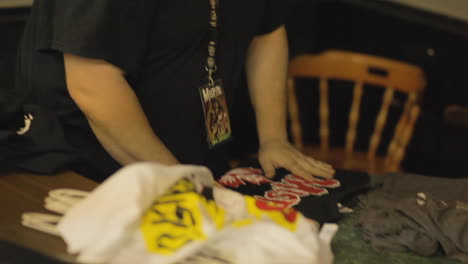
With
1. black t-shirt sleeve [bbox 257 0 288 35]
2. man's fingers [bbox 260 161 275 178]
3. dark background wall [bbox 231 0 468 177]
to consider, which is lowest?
dark background wall [bbox 231 0 468 177]

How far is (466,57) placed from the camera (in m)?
2.27

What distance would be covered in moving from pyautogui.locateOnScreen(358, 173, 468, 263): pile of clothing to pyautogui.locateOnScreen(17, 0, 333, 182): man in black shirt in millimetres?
208

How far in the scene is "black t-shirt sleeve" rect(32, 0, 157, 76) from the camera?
931 mm

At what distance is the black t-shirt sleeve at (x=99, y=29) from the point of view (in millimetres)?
931

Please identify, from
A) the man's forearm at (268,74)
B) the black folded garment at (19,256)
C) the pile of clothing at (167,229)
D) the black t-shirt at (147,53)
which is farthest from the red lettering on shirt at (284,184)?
the black folded garment at (19,256)

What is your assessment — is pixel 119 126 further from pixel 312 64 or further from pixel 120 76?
pixel 312 64

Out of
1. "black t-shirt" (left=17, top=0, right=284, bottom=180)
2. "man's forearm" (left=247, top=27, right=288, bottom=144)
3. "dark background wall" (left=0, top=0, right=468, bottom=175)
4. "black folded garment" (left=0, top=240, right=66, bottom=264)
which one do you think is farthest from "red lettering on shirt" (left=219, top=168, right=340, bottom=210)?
"dark background wall" (left=0, top=0, right=468, bottom=175)

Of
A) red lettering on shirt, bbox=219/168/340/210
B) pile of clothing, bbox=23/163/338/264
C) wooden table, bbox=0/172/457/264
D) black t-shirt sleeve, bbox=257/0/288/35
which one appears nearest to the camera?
pile of clothing, bbox=23/163/338/264

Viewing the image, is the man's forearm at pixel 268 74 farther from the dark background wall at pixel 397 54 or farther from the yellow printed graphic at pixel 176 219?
the dark background wall at pixel 397 54

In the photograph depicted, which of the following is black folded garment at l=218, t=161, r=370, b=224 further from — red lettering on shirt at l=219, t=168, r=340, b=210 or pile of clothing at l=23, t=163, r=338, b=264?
pile of clothing at l=23, t=163, r=338, b=264

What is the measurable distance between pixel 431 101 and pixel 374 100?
24 cm

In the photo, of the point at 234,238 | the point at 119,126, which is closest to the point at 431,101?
the point at 119,126

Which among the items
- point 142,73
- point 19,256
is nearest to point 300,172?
point 142,73

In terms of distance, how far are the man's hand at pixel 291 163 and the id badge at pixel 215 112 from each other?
3.7 inches
